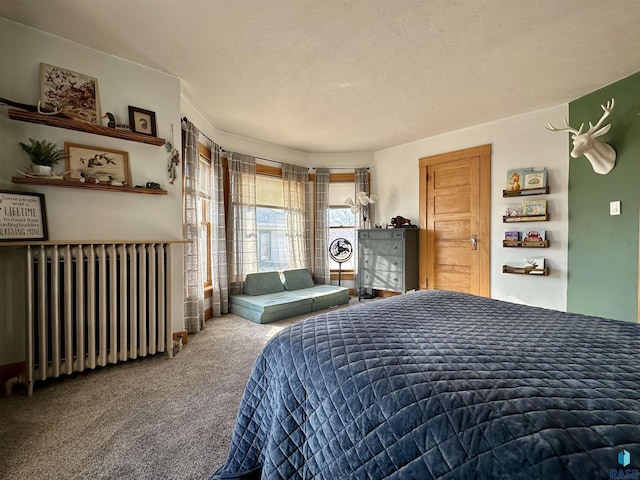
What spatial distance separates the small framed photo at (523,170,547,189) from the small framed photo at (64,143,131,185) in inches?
167

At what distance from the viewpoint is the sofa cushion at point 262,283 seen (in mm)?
4023

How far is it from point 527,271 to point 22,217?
4733 mm

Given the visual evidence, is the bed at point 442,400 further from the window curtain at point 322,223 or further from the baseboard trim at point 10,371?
the window curtain at point 322,223

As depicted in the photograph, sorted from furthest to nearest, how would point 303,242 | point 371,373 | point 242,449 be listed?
point 303,242
point 242,449
point 371,373

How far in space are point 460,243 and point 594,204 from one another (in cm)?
143

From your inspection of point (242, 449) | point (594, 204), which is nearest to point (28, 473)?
point (242, 449)

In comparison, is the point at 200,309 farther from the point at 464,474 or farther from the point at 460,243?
the point at 460,243

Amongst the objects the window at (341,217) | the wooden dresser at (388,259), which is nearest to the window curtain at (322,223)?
the window at (341,217)

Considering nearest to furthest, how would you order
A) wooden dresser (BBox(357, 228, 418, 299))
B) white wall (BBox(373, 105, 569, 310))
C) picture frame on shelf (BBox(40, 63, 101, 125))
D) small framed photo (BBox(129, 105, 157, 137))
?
picture frame on shelf (BBox(40, 63, 101, 125)) < small framed photo (BBox(129, 105, 157, 137)) < white wall (BBox(373, 105, 569, 310)) < wooden dresser (BBox(357, 228, 418, 299))

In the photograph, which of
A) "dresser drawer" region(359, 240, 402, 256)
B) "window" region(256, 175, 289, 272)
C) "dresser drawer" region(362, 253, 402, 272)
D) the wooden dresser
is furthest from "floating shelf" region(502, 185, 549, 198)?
"window" region(256, 175, 289, 272)

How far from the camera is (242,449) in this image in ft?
3.80

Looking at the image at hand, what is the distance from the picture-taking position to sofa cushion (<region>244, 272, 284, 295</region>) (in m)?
4.02

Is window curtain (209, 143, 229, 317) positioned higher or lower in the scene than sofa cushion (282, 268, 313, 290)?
higher

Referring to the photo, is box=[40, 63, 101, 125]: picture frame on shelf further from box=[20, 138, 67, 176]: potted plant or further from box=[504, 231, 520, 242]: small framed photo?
box=[504, 231, 520, 242]: small framed photo
